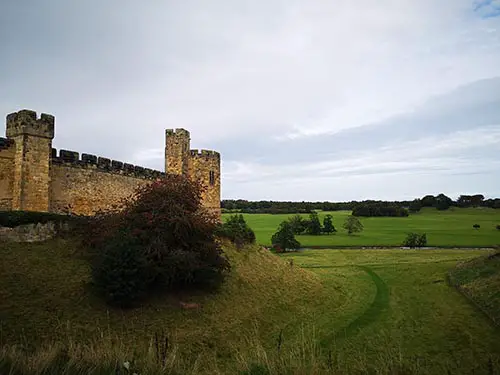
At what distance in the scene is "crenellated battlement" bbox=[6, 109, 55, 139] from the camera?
1602cm

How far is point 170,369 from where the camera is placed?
484 centimetres

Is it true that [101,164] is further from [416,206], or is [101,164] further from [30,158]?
[416,206]

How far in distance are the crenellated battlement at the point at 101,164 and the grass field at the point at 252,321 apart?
488cm

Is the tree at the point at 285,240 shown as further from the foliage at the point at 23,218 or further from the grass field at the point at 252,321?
the foliage at the point at 23,218

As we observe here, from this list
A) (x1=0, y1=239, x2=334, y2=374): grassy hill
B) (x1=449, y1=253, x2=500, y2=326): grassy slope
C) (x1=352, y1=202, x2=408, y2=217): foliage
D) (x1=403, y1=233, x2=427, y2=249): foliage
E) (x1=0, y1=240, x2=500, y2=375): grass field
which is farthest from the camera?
(x1=352, y1=202, x2=408, y2=217): foliage

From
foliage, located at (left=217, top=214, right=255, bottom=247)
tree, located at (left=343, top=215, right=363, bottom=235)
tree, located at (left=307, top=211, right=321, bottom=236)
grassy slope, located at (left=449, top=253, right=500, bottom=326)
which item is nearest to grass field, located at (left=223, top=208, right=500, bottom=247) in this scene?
tree, located at (left=343, top=215, right=363, bottom=235)

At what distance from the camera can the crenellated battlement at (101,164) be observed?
18.5 m

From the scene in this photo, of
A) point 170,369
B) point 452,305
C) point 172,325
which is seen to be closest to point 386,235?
point 452,305

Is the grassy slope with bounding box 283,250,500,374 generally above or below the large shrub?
below

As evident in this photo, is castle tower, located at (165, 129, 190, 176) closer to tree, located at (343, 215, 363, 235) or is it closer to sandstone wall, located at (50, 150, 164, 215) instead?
sandstone wall, located at (50, 150, 164, 215)

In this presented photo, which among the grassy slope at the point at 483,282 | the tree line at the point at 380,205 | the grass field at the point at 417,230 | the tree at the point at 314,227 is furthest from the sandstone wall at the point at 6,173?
the tree line at the point at 380,205

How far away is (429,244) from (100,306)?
59.8 metres

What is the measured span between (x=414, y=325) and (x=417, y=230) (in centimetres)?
6929

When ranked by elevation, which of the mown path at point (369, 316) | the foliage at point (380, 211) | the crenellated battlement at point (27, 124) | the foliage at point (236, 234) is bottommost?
the mown path at point (369, 316)
